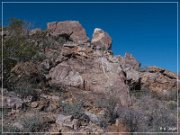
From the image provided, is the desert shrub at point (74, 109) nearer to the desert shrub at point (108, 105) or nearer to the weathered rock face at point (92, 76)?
the desert shrub at point (108, 105)

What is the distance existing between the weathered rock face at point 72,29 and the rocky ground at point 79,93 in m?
3.06

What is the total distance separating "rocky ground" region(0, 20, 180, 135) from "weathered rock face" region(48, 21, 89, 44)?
3.06 m

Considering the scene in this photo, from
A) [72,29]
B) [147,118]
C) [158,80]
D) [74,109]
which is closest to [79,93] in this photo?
[74,109]

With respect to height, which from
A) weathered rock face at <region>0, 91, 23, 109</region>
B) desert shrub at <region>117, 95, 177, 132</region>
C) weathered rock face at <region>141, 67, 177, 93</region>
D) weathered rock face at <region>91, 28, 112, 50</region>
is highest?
weathered rock face at <region>91, 28, 112, 50</region>

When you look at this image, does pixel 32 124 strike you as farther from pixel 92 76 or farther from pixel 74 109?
pixel 92 76

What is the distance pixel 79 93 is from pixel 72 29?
9620 mm

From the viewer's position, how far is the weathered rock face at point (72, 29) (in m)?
19.3

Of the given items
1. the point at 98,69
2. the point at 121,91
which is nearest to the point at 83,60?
the point at 98,69

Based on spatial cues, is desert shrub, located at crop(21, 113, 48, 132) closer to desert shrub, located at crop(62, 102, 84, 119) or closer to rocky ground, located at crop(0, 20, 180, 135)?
rocky ground, located at crop(0, 20, 180, 135)

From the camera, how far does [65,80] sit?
11.5 meters

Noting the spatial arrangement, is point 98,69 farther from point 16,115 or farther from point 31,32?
point 31,32

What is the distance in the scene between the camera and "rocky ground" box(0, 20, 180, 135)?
8.00 meters

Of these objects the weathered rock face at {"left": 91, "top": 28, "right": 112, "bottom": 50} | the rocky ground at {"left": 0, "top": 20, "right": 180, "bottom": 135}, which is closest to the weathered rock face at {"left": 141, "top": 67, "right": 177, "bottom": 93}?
the rocky ground at {"left": 0, "top": 20, "right": 180, "bottom": 135}

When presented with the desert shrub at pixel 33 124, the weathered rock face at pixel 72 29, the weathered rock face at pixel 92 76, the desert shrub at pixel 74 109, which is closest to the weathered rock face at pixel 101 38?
the weathered rock face at pixel 72 29
